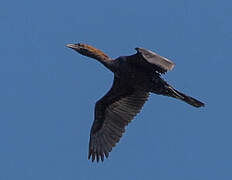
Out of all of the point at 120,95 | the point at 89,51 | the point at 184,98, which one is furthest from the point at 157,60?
the point at 120,95

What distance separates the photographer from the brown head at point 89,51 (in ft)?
58.6

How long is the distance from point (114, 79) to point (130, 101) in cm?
73

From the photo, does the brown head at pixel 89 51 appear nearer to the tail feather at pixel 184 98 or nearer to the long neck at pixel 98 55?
the long neck at pixel 98 55

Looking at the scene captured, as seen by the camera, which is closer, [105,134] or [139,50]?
[139,50]

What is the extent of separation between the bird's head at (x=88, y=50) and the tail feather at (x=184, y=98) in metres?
1.80

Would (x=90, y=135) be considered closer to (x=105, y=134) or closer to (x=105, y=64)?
(x=105, y=134)

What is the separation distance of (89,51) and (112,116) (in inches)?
81.5

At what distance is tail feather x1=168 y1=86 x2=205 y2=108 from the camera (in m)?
17.4

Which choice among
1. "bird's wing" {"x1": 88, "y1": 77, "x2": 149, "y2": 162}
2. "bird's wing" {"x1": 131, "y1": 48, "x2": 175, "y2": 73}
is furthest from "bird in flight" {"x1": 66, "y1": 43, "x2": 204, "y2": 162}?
"bird's wing" {"x1": 131, "y1": 48, "x2": 175, "y2": 73}

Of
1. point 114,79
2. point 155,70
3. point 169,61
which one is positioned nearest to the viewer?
point 169,61

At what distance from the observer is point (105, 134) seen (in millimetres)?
19141

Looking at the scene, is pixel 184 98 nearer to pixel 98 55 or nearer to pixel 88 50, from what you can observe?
pixel 98 55

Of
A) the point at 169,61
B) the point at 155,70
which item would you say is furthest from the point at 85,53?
A: the point at 169,61

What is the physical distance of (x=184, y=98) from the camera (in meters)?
17.6
